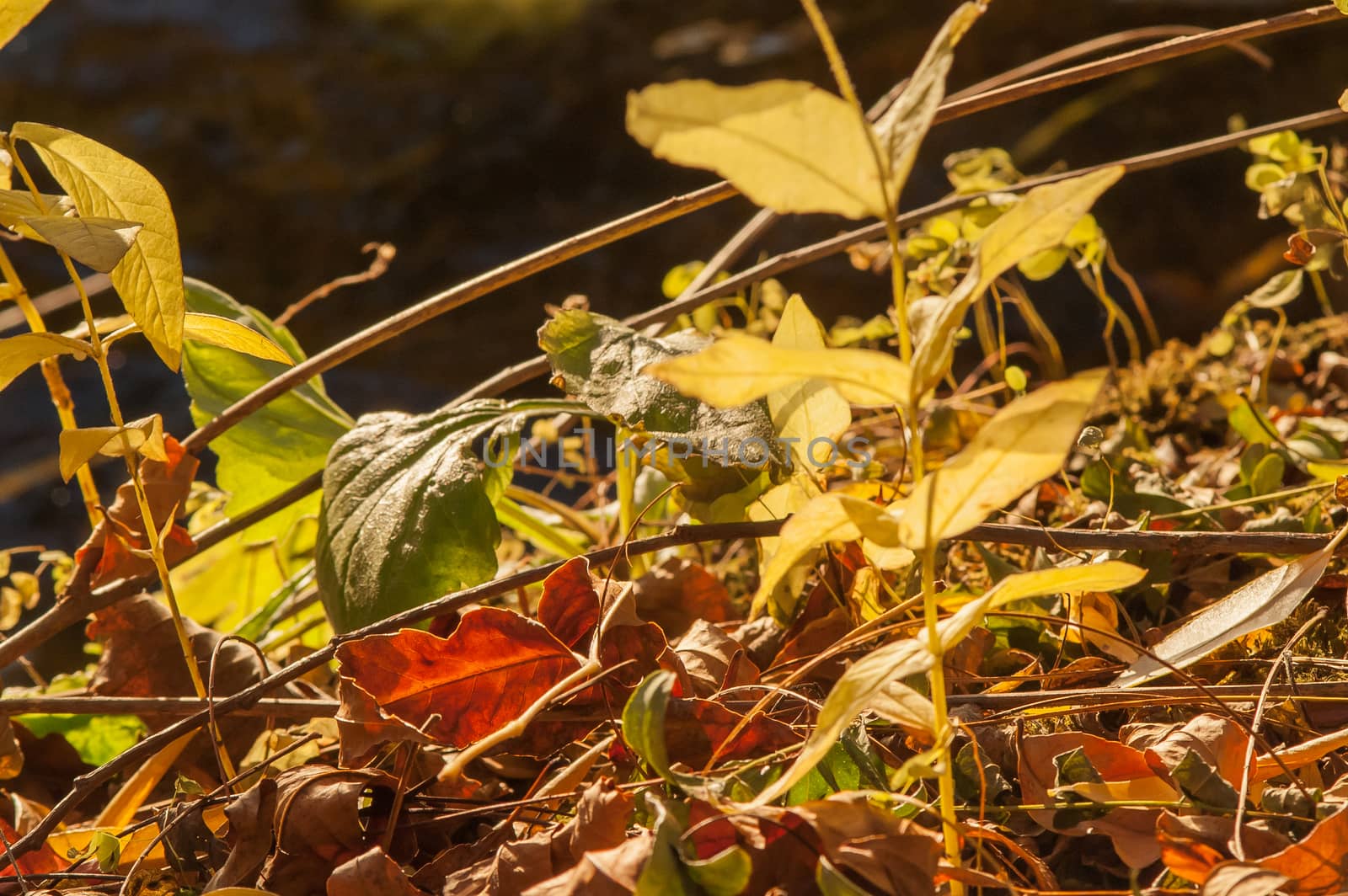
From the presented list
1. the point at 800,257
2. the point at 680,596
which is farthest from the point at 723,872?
the point at 800,257

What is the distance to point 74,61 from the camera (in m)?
3.61

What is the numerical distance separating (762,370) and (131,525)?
0.52m

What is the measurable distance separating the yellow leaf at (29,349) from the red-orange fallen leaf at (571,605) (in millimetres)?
233

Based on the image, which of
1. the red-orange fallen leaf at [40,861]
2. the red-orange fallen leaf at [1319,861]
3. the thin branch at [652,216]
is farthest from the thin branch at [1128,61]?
the red-orange fallen leaf at [40,861]

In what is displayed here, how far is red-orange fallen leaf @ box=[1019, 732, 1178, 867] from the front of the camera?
418 mm

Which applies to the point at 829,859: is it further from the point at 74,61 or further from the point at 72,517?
the point at 74,61

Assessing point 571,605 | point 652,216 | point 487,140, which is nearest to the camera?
point 571,605

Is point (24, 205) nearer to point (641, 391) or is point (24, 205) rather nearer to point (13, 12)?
point (13, 12)

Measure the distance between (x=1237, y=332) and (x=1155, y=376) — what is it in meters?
→ 0.09

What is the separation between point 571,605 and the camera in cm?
52

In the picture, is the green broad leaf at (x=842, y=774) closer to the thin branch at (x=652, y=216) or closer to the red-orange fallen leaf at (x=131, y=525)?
the thin branch at (x=652, y=216)

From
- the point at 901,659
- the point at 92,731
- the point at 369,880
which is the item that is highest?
the point at 901,659

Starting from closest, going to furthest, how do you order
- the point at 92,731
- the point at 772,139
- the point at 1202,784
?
the point at 772,139 → the point at 1202,784 → the point at 92,731

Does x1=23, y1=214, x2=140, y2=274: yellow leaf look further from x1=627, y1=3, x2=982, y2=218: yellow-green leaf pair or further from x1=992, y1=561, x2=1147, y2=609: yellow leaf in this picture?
x1=992, y1=561, x2=1147, y2=609: yellow leaf
